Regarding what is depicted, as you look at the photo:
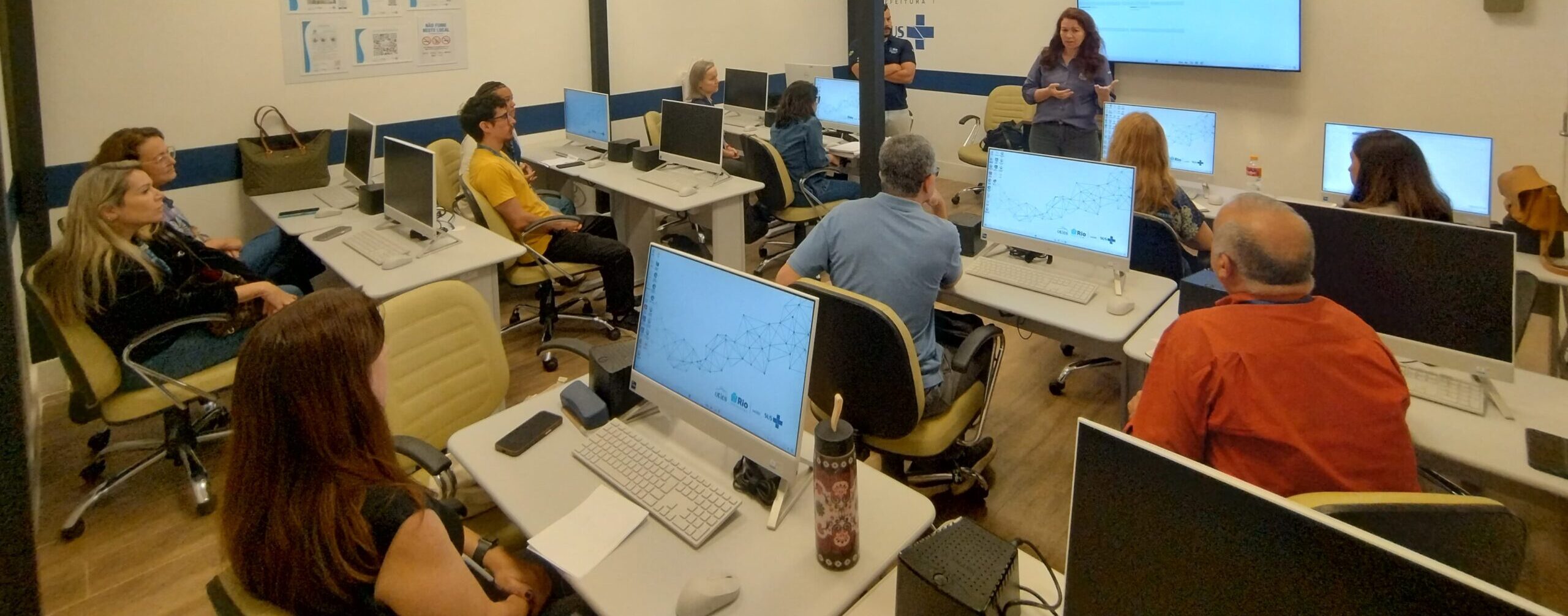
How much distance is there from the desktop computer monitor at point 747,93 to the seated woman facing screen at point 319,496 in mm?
5221

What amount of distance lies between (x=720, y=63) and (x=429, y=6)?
93.0 inches

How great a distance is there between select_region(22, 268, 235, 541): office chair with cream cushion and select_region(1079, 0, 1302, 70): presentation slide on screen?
500cm

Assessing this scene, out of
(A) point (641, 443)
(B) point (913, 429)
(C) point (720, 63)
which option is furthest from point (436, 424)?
(C) point (720, 63)

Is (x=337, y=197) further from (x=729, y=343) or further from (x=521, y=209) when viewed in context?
(x=729, y=343)

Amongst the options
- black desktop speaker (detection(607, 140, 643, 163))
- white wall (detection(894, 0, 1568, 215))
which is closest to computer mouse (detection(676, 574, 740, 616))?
black desktop speaker (detection(607, 140, 643, 163))

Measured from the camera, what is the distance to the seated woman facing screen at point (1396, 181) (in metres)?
2.56

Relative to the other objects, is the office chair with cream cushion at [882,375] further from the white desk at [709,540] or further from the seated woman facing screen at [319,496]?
the seated woman facing screen at [319,496]

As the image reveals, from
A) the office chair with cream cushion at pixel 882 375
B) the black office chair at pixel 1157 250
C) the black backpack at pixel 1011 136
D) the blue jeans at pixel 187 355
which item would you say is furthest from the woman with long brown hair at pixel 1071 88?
the blue jeans at pixel 187 355

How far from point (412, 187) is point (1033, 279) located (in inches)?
98.4

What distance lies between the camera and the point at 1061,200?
9.39ft

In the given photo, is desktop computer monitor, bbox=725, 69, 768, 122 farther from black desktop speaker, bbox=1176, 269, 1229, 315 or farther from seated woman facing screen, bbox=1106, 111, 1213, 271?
black desktop speaker, bbox=1176, 269, 1229, 315

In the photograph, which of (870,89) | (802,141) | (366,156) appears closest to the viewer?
(870,89)

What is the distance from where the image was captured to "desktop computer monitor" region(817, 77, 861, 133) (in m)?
6.04

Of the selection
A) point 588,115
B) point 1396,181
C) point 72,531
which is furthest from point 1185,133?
point 72,531
